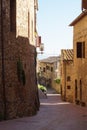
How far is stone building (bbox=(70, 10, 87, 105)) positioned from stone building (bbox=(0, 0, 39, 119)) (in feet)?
29.7

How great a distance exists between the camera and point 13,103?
74.8ft

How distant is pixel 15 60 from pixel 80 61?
49.0 ft

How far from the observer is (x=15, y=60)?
76.5ft

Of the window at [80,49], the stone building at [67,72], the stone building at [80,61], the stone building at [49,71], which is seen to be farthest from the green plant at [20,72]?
the stone building at [49,71]

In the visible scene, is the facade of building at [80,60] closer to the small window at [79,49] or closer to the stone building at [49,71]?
the small window at [79,49]

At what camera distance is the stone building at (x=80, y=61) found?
1378 inches

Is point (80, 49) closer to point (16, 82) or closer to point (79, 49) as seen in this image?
point (79, 49)

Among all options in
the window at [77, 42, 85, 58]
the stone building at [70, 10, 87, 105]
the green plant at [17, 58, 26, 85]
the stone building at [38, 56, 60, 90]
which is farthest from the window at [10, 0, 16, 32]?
the stone building at [38, 56, 60, 90]

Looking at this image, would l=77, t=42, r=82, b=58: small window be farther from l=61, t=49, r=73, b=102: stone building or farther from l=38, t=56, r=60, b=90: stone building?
l=38, t=56, r=60, b=90: stone building

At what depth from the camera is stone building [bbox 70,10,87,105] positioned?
115 feet

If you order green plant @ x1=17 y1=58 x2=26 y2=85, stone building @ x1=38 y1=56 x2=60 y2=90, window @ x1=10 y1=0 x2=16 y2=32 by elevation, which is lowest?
stone building @ x1=38 y1=56 x2=60 y2=90

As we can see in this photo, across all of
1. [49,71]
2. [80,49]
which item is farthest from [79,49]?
[49,71]

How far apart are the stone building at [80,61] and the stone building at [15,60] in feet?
29.7

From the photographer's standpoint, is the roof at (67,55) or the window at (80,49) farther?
the roof at (67,55)
